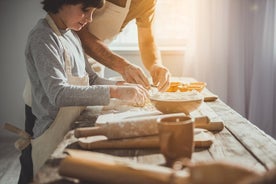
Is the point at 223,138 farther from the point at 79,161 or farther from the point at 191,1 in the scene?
the point at 191,1

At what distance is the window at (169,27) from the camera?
3.92 metres

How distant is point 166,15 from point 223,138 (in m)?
2.93

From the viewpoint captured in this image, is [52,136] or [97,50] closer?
[52,136]

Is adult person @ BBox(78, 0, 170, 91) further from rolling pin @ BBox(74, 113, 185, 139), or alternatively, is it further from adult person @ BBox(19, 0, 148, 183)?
rolling pin @ BBox(74, 113, 185, 139)

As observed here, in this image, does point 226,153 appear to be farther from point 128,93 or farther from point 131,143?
point 128,93

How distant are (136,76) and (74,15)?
0.43m

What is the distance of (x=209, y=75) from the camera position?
148 inches

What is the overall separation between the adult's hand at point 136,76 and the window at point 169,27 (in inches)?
79.9

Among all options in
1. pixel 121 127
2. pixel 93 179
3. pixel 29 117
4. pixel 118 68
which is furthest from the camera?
pixel 118 68

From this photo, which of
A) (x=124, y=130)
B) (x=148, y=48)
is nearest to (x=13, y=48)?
(x=148, y=48)

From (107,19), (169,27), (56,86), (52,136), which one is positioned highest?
(107,19)

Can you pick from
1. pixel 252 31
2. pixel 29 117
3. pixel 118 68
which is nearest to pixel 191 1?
pixel 252 31

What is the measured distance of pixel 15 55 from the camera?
154 inches

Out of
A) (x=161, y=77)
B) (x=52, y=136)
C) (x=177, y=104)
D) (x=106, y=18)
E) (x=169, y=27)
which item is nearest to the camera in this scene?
(x=177, y=104)
